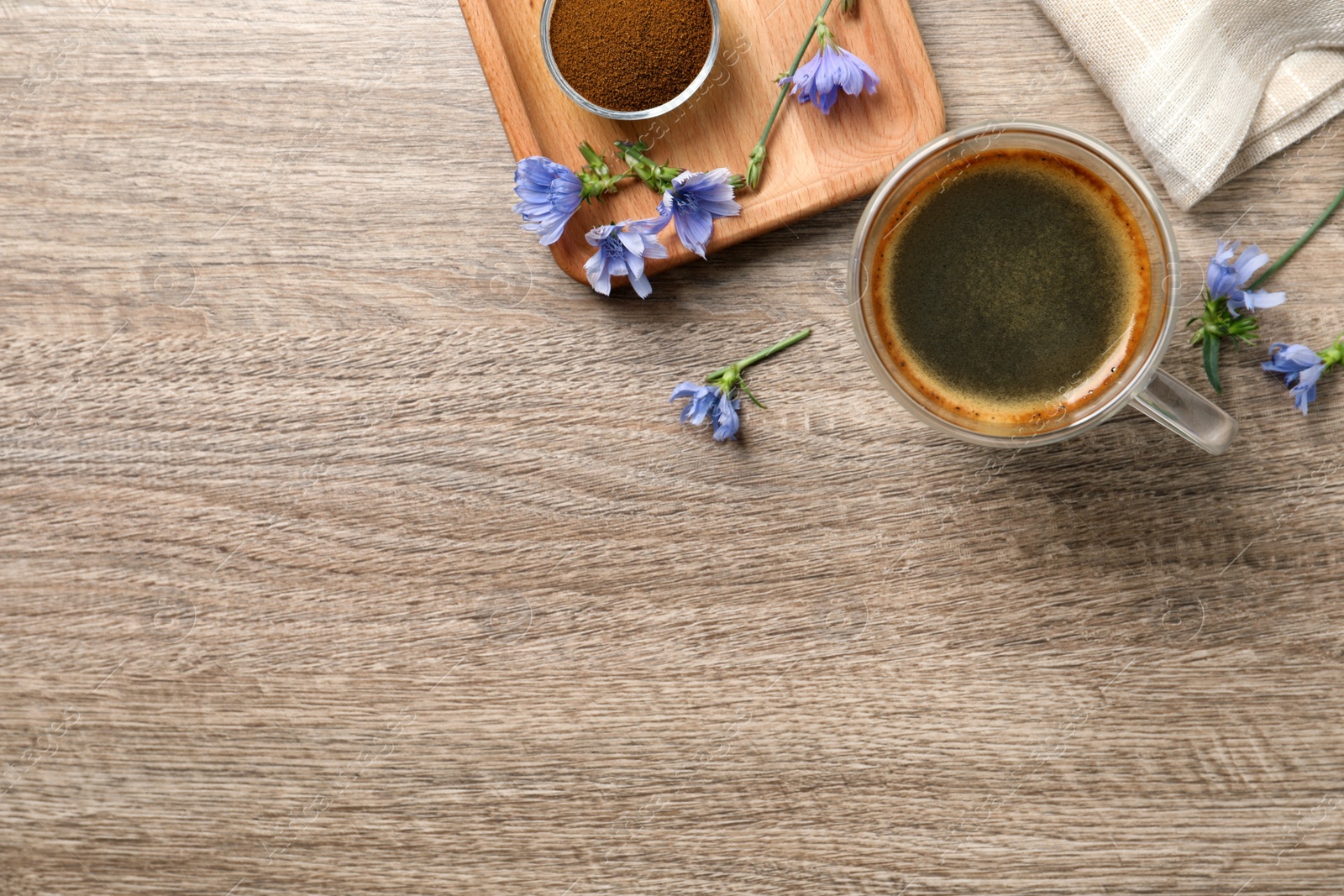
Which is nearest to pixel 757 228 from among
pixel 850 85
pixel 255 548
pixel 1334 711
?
pixel 850 85

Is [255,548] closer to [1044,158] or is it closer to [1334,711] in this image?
[1044,158]

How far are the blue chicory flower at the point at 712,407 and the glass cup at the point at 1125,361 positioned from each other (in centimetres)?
12

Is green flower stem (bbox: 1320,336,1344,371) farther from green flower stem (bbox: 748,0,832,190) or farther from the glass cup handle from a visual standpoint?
green flower stem (bbox: 748,0,832,190)

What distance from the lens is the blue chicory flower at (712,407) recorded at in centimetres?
76

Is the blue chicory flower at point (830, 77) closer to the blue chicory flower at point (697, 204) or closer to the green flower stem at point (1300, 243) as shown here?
the blue chicory flower at point (697, 204)

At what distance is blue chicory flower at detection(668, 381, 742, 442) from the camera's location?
2.51ft

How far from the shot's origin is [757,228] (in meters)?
0.76

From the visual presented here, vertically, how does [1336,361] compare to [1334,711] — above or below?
above

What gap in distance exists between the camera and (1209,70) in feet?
2.38

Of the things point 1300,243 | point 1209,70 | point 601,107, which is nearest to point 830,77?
point 601,107

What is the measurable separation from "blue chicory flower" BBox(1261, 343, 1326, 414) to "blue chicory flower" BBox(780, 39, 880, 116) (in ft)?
1.26

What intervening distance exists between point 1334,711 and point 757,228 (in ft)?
2.05

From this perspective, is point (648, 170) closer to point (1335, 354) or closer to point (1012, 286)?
point (1012, 286)

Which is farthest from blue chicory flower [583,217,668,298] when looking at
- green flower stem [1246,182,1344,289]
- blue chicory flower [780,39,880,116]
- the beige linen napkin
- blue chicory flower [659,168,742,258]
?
green flower stem [1246,182,1344,289]
